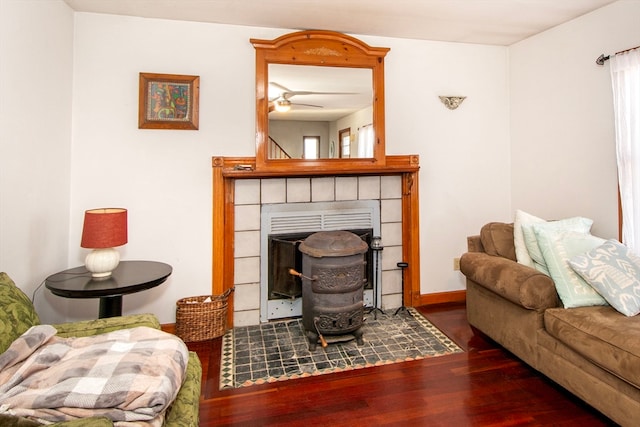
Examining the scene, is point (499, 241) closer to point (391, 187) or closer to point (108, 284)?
point (391, 187)

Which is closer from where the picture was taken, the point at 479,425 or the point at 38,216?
the point at 479,425

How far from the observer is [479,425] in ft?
5.84

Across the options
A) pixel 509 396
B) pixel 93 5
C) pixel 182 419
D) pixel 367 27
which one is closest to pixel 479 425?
pixel 509 396

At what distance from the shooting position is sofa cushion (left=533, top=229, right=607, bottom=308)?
2043mm

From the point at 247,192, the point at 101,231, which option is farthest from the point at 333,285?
the point at 101,231

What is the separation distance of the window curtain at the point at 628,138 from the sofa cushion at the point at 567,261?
411mm

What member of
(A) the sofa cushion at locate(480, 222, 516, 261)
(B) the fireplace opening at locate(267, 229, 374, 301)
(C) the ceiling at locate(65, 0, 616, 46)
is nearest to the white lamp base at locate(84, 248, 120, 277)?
(B) the fireplace opening at locate(267, 229, 374, 301)

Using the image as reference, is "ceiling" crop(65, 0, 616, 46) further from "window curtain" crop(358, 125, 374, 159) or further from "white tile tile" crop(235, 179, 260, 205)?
"white tile tile" crop(235, 179, 260, 205)

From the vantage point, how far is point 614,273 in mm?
1983

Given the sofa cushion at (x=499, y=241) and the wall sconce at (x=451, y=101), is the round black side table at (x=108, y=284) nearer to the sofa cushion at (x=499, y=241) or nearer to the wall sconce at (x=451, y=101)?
the sofa cushion at (x=499, y=241)

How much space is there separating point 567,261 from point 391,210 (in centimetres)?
148

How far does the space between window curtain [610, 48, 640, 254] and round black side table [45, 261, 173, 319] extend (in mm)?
3059

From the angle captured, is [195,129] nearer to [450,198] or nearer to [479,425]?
[450,198]

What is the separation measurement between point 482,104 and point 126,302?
11.8 ft
